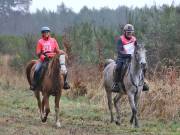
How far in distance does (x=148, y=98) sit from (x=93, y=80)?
18.9ft

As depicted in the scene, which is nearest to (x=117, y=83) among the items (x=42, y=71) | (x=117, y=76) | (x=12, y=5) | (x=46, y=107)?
(x=117, y=76)

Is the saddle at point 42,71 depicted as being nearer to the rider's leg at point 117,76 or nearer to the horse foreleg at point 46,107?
the horse foreleg at point 46,107

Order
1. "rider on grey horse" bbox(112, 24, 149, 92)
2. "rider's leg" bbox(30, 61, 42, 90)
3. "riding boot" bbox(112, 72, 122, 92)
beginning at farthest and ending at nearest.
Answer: "riding boot" bbox(112, 72, 122, 92) < "rider's leg" bbox(30, 61, 42, 90) < "rider on grey horse" bbox(112, 24, 149, 92)

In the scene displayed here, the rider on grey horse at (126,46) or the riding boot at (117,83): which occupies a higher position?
the rider on grey horse at (126,46)

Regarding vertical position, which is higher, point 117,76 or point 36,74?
point 36,74

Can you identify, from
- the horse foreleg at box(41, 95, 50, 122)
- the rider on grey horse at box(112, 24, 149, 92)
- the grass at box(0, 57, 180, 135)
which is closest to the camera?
the grass at box(0, 57, 180, 135)

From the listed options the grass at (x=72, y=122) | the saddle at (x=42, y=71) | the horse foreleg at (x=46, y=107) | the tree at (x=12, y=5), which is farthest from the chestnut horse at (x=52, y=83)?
the tree at (x=12, y=5)

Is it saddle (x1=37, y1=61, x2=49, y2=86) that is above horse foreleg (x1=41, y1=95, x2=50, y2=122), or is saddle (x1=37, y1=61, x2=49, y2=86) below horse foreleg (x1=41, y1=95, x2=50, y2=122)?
above

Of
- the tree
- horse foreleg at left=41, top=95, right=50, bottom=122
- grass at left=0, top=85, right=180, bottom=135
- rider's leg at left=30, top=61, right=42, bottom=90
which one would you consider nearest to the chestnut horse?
horse foreleg at left=41, top=95, right=50, bottom=122

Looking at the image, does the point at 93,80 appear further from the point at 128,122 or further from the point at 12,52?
the point at 12,52

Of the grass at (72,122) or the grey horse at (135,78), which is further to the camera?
the grey horse at (135,78)

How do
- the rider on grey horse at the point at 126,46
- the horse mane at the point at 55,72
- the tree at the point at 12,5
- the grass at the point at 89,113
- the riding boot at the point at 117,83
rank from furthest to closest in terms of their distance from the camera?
the tree at the point at 12,5
the riding boot at the point at 117,83
the rider on grey horse at the point at 126,46
the horse mane at the point at 55,72
the grass at the point at 89,113

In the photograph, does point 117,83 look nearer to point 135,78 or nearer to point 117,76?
point 117,76

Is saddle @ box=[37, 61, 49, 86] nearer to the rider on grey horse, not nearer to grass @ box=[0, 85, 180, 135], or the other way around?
grass @ box=[0, 85, 180, 135]
